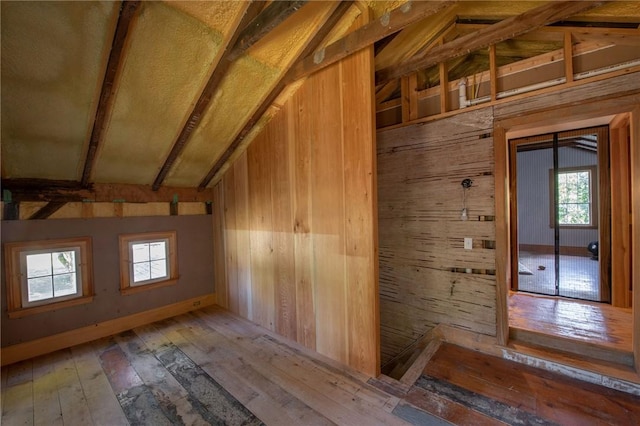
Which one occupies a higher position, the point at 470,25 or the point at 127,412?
the point at 470,25

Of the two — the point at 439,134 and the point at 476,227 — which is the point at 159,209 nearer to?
the point at 439,134

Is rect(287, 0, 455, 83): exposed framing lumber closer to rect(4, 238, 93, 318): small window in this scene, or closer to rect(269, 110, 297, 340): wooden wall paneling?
rect(269, 110, 297, 340): wooden wall paneling

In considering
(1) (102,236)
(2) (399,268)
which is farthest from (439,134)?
(1) (102,236)

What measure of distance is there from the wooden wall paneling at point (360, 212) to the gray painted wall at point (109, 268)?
2793 millimetres

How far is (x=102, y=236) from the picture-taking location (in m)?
3.23

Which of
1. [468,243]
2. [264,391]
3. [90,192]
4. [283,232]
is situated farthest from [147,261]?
[468,243]

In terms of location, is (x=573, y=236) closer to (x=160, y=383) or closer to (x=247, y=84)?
(x=247, y=84)

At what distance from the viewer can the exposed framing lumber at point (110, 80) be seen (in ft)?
5.50

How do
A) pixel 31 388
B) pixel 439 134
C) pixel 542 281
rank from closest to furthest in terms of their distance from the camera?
pixel 31 388 < pixel 439 134 < pixel 542 281

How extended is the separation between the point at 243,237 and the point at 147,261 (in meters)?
1.42

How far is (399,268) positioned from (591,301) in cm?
274

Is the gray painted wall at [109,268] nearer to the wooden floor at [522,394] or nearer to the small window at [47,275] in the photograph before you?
the small window at [47,275]

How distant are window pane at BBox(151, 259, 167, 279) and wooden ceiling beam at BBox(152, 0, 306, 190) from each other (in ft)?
6.92

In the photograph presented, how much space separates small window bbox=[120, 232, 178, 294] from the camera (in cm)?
340
